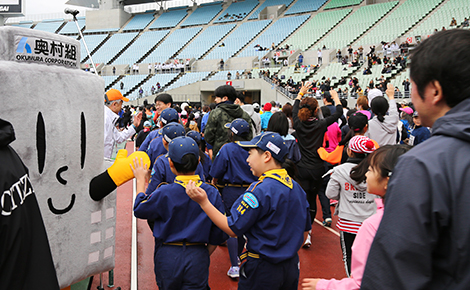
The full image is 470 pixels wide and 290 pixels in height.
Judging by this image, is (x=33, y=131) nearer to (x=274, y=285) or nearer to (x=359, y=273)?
(x=274, y=285)

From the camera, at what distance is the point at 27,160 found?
2.59 m

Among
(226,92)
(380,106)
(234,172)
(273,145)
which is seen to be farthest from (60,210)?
(380,106)

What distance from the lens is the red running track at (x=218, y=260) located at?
13.8 ft

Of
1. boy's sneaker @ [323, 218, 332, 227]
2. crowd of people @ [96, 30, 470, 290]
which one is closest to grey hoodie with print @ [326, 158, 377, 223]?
crowd of people @ [96, 30, 470, 290]

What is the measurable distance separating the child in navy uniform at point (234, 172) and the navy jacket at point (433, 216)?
10.2ft

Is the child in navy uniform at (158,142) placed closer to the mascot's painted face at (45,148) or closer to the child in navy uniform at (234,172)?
the child in navy uniform at (234,172)

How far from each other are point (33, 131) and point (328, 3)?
1546 inches

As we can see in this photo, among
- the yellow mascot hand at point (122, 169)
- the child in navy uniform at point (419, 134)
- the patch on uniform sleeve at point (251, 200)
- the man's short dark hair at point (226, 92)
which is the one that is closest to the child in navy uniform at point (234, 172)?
the man's short dark hair at point (226, 92)

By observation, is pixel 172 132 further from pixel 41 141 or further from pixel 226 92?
pixel 41 141

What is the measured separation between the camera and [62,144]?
2.80 metres

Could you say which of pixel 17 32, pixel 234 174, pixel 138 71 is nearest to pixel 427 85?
pixel 17 32

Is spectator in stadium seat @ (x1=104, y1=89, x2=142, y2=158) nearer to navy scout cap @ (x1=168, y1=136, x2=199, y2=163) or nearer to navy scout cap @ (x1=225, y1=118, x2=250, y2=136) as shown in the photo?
navy scout cap @ (x1=225, y1=118, x2=250, y2=136)

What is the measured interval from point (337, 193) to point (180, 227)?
1789mm

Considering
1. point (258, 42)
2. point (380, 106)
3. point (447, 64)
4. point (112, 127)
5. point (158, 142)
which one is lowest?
point (158, 142)
